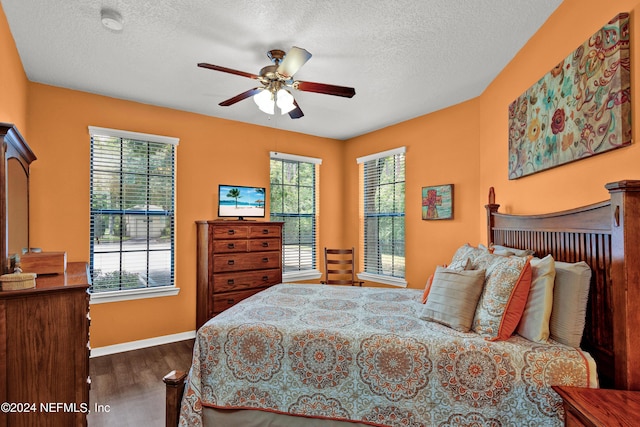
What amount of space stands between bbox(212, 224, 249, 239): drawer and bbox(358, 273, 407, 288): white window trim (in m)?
1.95

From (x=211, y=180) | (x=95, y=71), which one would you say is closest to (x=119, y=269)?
(x=211, y=180)

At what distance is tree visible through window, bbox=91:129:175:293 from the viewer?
135 inches

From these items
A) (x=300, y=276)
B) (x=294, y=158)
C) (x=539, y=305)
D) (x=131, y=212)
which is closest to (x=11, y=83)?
(x=131, y=212)

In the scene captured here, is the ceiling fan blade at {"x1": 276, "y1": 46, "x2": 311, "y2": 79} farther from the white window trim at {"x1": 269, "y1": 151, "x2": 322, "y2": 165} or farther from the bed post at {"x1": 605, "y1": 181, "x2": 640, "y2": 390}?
the white window trim at {"x1": 269, "y1": 151, "x2": 322, "y2": 165}

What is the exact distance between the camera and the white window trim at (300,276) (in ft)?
15.3

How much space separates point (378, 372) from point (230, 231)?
99.7 inches

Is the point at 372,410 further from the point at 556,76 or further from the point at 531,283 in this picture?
the point at 556,76

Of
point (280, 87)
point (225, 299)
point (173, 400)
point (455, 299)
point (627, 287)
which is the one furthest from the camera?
point (225, 299)

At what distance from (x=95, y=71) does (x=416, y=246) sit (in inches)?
154

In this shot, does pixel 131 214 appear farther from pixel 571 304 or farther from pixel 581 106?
pixel 581 106

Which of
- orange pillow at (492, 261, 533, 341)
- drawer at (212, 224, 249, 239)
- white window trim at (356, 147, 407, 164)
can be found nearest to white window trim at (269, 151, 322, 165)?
white window trim at (356, 147, 407, 164)

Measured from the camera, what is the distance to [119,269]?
11.5 ft

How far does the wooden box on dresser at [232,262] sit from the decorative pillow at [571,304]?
2.98 meters

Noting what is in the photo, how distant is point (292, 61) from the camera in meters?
2.11
